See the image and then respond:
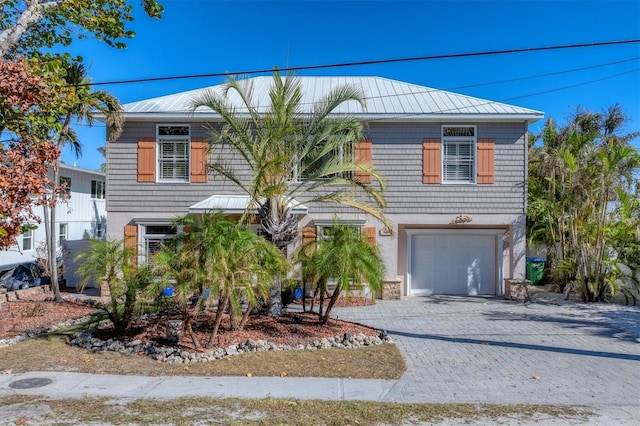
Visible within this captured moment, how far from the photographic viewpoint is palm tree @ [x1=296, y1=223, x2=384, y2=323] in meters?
7.83

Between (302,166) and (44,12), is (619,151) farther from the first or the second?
(44,12)

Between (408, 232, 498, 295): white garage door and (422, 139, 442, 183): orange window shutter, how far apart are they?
6.08ft

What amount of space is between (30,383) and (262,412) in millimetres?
3388

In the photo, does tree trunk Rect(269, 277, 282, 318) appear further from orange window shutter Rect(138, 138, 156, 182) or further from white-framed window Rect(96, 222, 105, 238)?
white-framed window Rect(96, 222, 105, 238)

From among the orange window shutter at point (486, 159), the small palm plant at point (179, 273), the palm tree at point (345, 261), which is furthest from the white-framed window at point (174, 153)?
the orange window shutter at point (486, 159)

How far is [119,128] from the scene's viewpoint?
40.8 ft

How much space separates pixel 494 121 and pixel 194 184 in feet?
30.0

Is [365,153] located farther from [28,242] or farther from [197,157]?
[28,242]

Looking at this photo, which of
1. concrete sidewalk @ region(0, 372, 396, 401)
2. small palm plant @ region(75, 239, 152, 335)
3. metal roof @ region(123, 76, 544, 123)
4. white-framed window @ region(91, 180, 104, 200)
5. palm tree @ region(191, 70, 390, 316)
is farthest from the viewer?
white-framed window @ region(91, 180, 104, 200)

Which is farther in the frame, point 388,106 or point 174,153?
point 388,106

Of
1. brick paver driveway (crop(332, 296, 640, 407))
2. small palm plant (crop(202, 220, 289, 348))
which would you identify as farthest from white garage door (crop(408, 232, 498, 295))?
small palm plant (crop(202, 220, 289, 348))

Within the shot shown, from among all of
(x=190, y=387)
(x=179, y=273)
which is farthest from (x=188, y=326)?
(x=190, y=387)

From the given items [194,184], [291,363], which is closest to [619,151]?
[291,363]

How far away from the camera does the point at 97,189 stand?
23250 mm
